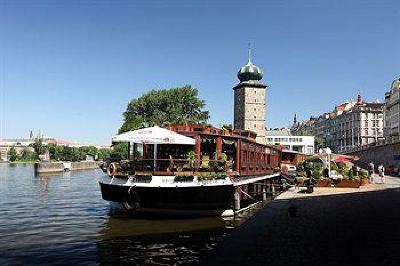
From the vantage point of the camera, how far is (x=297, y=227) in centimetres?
1579

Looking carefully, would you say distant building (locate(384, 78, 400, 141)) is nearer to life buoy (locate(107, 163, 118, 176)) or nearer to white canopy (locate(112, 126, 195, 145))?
white canopy (locate(112, 126, 195, 145))

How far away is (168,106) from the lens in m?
84.8

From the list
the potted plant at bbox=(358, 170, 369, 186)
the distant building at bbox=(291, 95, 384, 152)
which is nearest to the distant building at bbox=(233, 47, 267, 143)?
the distant building at bbox=(291, 95, 384, 152)

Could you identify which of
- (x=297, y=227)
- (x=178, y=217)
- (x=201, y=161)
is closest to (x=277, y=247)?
(x=297, y=227)

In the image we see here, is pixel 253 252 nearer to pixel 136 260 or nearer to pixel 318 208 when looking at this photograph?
pixel 136 260

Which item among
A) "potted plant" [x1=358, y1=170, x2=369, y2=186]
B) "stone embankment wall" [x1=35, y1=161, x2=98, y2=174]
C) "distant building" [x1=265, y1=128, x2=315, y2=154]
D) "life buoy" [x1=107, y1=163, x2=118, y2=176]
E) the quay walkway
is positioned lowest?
"stone embankment wall" [x1=35, y1=161, x2=98, y2=174]

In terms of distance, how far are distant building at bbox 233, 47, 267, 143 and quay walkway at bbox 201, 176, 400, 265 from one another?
89.0m

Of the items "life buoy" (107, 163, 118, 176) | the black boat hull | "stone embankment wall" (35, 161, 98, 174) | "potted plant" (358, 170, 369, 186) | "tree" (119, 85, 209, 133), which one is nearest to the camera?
the black boat hull

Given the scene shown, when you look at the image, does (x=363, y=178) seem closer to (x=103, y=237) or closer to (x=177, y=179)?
(x=177, y=179)

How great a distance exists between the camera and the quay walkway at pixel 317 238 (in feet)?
36.3

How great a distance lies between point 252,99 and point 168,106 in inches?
1253

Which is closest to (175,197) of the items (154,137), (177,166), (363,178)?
(177,166)

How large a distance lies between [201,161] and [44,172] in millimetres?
81380

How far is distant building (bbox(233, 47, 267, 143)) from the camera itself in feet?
363
